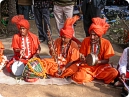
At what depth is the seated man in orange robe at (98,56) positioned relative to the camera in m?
4.23

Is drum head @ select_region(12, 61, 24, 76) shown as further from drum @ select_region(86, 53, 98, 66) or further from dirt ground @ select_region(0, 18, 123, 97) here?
drum @ select_region(86, 53, 98, 66)

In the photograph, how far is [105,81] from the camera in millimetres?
4293

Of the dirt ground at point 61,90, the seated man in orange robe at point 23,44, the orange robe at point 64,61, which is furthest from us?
the seated man in orange robe at point 23,44

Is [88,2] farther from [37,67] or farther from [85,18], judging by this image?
[37,67]

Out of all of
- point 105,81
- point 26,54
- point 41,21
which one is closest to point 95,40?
point 105,81

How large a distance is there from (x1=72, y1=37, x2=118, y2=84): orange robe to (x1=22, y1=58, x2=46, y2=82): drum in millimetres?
579

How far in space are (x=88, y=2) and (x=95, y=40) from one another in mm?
1271

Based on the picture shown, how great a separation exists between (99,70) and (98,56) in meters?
0.25

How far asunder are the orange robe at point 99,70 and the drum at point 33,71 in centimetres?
58

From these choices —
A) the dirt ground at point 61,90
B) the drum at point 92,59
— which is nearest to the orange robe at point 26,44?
the dirt ground at point 61,90

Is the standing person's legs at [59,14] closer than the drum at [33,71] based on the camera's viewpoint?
No

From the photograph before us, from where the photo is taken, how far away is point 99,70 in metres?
4.36

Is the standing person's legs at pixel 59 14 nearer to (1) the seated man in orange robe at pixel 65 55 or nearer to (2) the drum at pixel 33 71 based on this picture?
(1) the seated man in orange robe at pixel 65 55

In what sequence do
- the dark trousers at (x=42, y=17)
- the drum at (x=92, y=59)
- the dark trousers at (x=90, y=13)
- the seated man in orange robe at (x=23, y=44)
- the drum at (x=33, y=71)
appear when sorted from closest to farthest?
the drum at (x=92, y=59), the drum at (x=33, y=71), the seated man in orange robe at (x=23, y=44), the dark trousers at (x=90, y=13), the dark trousers at (x=42, y=17)
